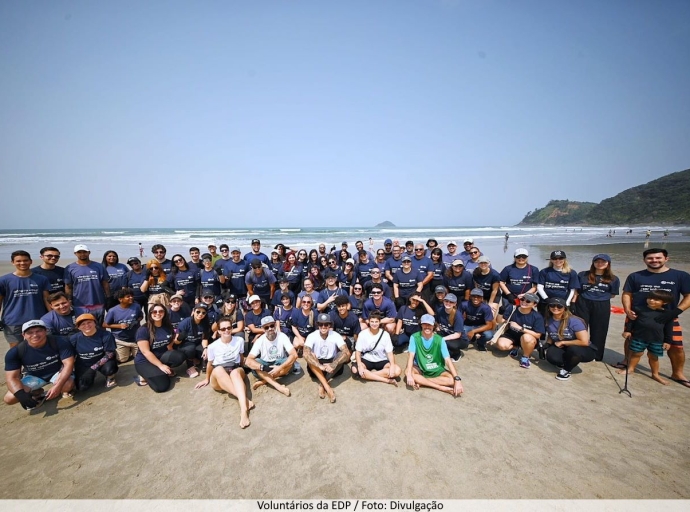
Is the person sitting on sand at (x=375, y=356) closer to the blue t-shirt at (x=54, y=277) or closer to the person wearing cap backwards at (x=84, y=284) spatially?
the person wearing cap backwards at (x=84, y=284)

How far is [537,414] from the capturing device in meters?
4.11

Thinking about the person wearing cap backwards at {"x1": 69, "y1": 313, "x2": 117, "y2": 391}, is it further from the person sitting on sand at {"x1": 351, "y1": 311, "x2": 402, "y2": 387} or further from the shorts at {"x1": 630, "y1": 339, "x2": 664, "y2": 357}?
the shorts at {"x1": 630, "y1": 339, "x2": 664, "y2": 357}

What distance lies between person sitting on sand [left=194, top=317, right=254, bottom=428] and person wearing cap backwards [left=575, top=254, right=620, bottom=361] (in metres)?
6.72

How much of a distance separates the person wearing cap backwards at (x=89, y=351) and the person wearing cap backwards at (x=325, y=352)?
3568mm

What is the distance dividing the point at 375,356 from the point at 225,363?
266 cm

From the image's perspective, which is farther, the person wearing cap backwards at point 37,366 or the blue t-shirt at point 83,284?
the blue t-shirt at point 83,284

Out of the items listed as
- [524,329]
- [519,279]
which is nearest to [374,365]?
[524,329]

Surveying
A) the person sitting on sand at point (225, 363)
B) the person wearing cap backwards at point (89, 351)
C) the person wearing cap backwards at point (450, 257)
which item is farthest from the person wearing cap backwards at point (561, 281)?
the person wearing cap backwards at point (89, 351)

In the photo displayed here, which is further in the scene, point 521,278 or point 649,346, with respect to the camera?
point 521,278

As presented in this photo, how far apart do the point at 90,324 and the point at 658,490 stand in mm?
8026

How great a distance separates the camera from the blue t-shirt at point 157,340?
498 centimetres

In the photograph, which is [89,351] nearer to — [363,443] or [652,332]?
[363,443]

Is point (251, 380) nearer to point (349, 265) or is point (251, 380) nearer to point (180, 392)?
point (180, 392)

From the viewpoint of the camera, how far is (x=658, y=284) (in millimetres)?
4824
